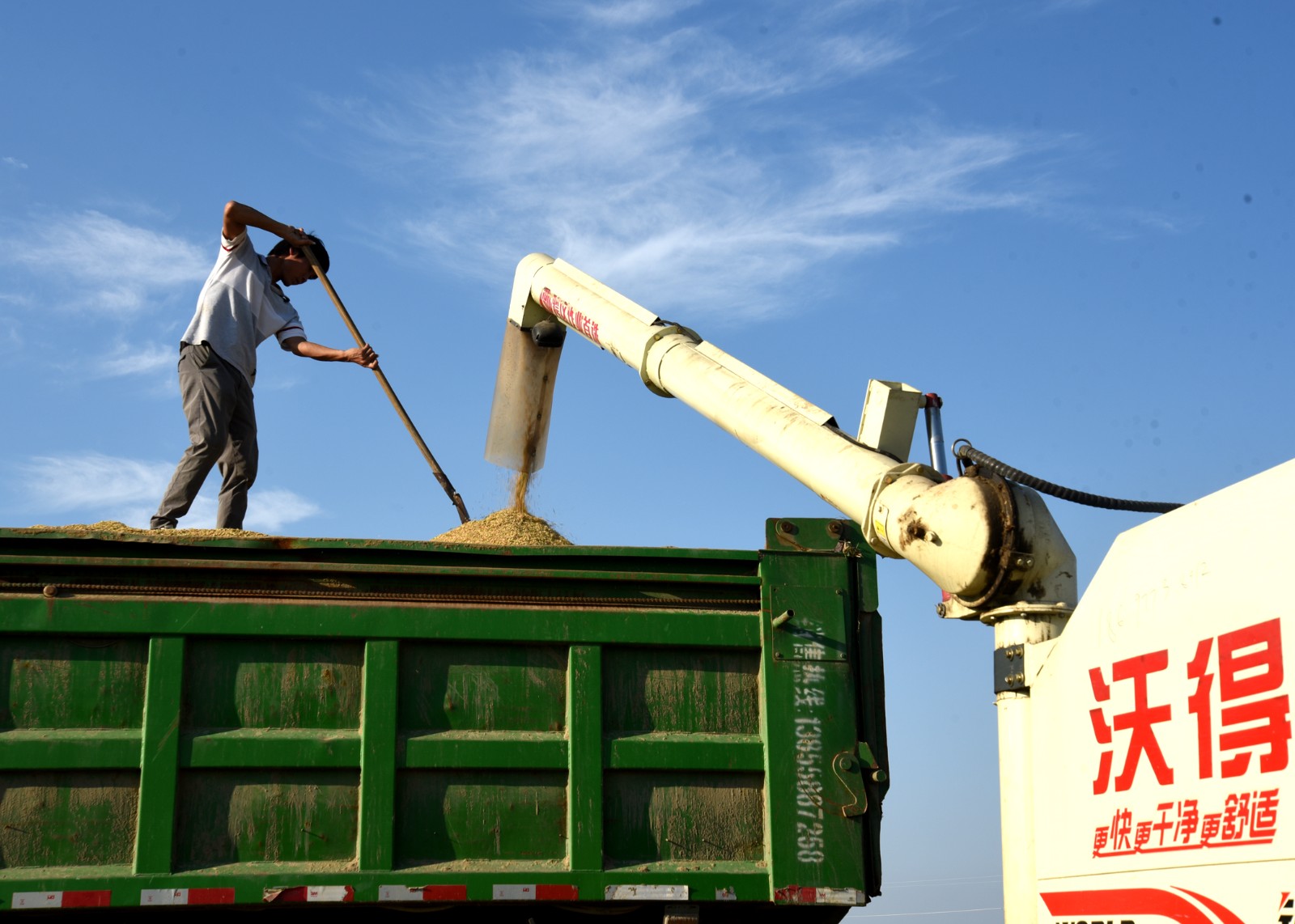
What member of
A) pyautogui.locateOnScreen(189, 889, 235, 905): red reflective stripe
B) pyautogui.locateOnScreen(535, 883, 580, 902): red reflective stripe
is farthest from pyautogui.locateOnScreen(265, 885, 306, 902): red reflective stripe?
pyautogui.locateOnScreen(535, 883, 580, 902): red reflective stripe

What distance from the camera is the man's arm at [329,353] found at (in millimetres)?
6125

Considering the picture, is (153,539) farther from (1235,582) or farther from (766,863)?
(1235,582)

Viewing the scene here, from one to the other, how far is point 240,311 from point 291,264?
70 cm

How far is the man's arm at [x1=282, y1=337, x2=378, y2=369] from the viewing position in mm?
6125

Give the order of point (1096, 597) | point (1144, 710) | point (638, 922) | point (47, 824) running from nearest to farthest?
point (1144, 710) < point (1096, 597) < point (47, 824) < point (638, 922)

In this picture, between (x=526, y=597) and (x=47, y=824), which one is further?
(x=526, y=597)

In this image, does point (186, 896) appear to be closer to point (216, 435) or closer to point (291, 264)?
point (216, 435)

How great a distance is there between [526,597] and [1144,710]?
188 cm


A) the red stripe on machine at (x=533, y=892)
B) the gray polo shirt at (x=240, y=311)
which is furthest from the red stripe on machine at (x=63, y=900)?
the gray polo shirt at (x=240, y=311)

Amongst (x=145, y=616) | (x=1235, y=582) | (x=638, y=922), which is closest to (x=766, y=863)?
(x=638, y=922)

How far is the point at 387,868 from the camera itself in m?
3.78

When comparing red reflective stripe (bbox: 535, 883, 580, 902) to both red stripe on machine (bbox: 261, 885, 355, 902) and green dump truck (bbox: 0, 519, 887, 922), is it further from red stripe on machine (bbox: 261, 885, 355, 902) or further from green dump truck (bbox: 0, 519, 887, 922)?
red stripe on machine (bbox: 261, 885, 355, 902)

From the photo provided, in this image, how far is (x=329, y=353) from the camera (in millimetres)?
6277

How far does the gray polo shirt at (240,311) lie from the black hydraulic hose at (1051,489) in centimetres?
338
